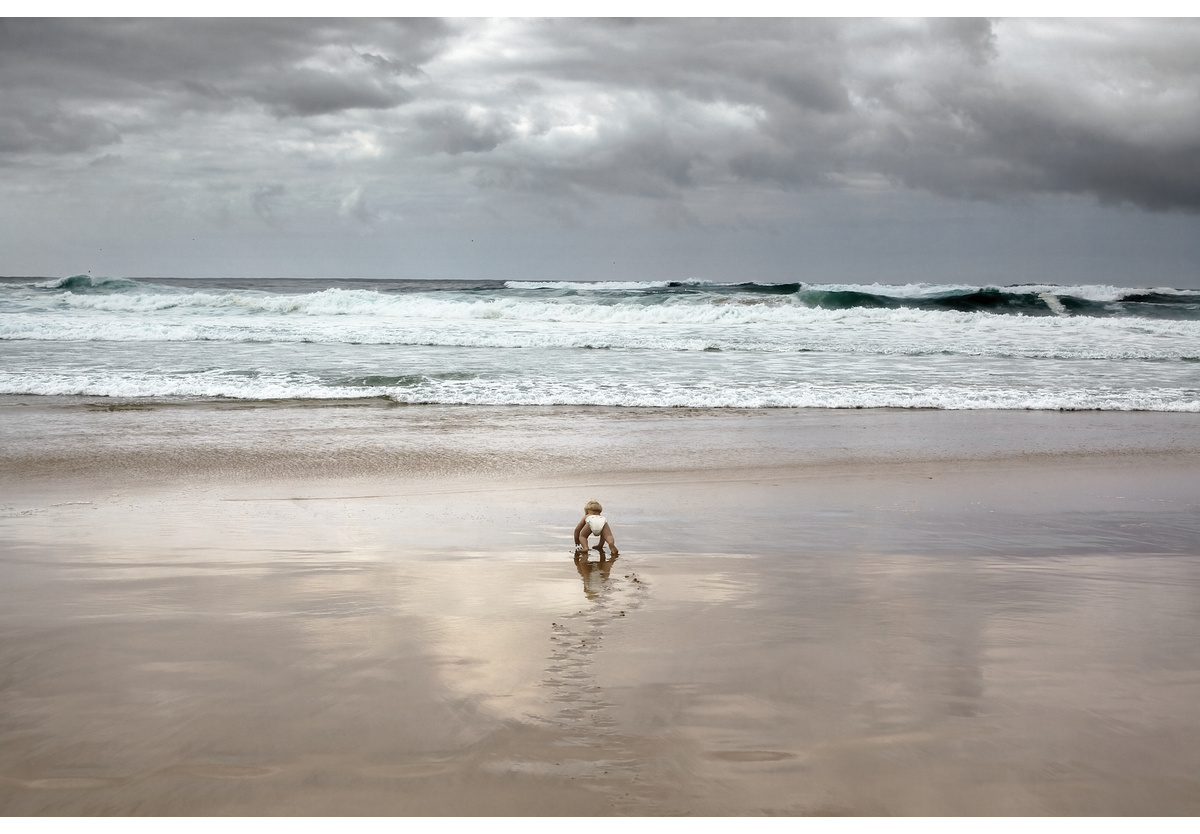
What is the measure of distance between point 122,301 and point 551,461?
103 feet

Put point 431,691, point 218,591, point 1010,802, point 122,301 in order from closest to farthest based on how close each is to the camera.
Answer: point 1010,802 → point 431,691 → point 218,591 → point 122,301

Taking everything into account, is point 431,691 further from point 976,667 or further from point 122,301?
point 122,301

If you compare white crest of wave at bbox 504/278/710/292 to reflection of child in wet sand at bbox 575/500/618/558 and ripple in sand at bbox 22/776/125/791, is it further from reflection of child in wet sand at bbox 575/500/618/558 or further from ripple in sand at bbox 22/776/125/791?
ripple in sand at bbox 22/776/125/791

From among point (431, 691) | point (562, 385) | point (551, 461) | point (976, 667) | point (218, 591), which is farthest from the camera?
point (562, 385)

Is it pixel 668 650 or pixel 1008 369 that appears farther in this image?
pixel 1008 369

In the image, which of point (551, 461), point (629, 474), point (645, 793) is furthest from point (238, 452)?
point (645, 793)

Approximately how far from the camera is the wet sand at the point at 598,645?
258 centimetres

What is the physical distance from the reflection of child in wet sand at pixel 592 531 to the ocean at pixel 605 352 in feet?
22.2

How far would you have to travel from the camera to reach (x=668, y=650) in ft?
11.5

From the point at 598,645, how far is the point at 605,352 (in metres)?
14.6

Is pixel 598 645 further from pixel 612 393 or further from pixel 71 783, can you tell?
pixel 612 393

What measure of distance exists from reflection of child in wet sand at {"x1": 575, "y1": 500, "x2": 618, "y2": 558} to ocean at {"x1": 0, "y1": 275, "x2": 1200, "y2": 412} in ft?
22.2

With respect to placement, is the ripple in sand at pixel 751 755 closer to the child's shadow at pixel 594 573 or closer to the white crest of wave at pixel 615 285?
the child's shadow at pixel 594 573

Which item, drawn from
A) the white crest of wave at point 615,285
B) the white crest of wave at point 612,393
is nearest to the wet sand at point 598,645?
the white crest of wave at point 612,393
